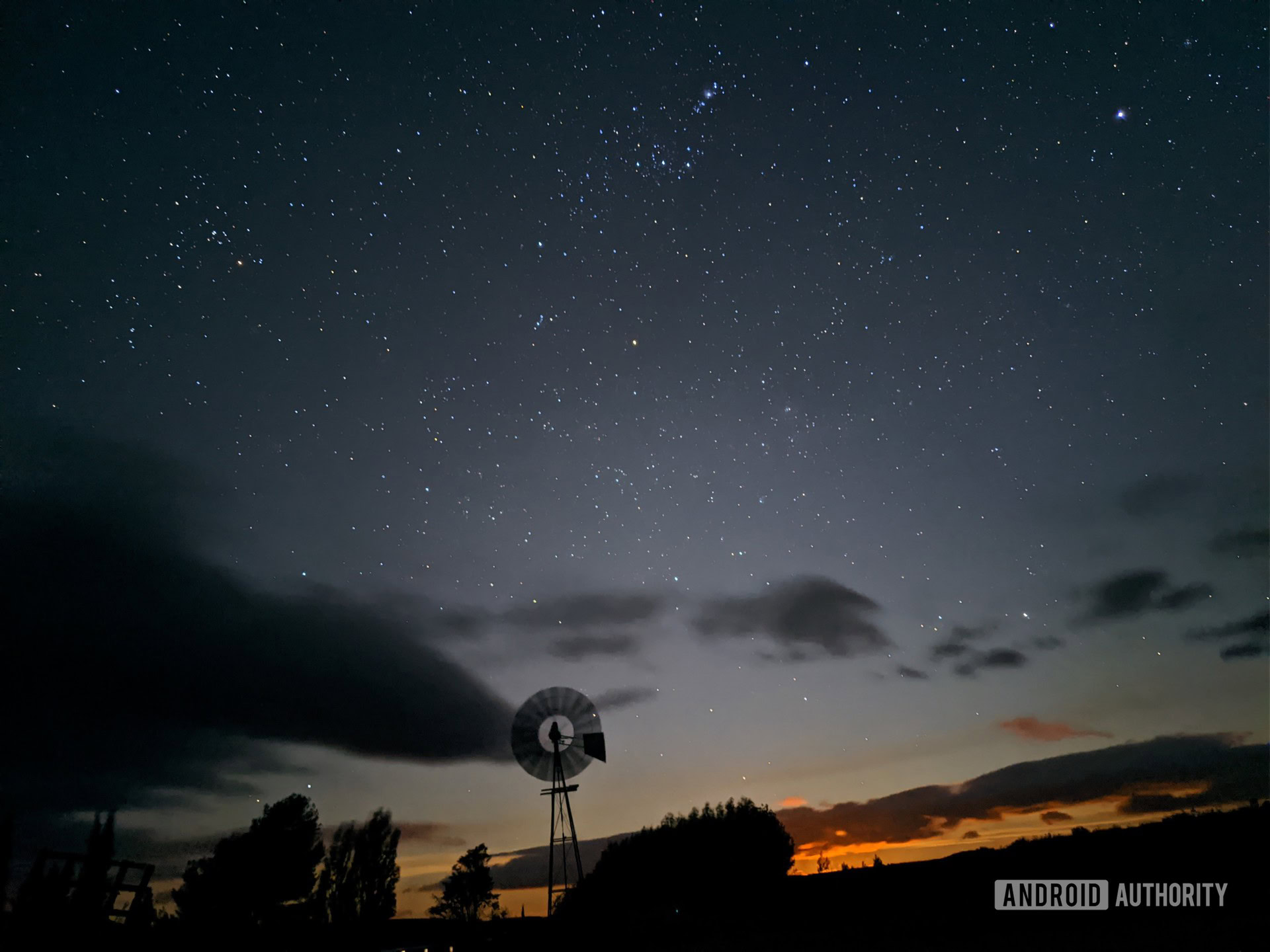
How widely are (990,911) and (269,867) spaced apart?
53865 mm

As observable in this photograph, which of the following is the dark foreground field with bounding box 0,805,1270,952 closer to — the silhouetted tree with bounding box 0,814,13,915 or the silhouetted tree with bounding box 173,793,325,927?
the silhouetted tree with bounding box 0,814,13,915

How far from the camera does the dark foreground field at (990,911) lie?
14000 millimetres

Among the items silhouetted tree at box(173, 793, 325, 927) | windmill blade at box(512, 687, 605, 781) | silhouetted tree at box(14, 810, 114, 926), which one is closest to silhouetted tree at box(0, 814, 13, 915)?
silhouetted tree at box(14, 810, 114, 926)

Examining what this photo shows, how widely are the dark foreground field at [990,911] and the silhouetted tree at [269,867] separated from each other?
27608mm

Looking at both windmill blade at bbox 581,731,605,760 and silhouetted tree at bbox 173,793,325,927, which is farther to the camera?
silhouetted tree at bbox 173,793,325,927

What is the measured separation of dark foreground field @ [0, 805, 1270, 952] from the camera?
1400 cm

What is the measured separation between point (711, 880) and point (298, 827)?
111 ft

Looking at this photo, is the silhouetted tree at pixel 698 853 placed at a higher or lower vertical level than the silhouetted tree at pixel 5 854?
lower

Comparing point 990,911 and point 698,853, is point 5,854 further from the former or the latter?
point 698,853

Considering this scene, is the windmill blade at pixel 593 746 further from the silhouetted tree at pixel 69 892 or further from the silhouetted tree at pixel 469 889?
the silhouetted tree at pixel 469 889

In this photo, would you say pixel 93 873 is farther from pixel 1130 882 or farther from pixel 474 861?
pixel 474 861

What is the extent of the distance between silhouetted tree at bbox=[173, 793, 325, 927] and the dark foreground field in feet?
90.6

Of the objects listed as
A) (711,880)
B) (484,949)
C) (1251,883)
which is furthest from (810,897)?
(711,880)

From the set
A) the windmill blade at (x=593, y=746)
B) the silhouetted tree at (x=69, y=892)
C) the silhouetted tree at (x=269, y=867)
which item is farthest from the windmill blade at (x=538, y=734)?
the silhouetted tree at (x=269, y=867)
